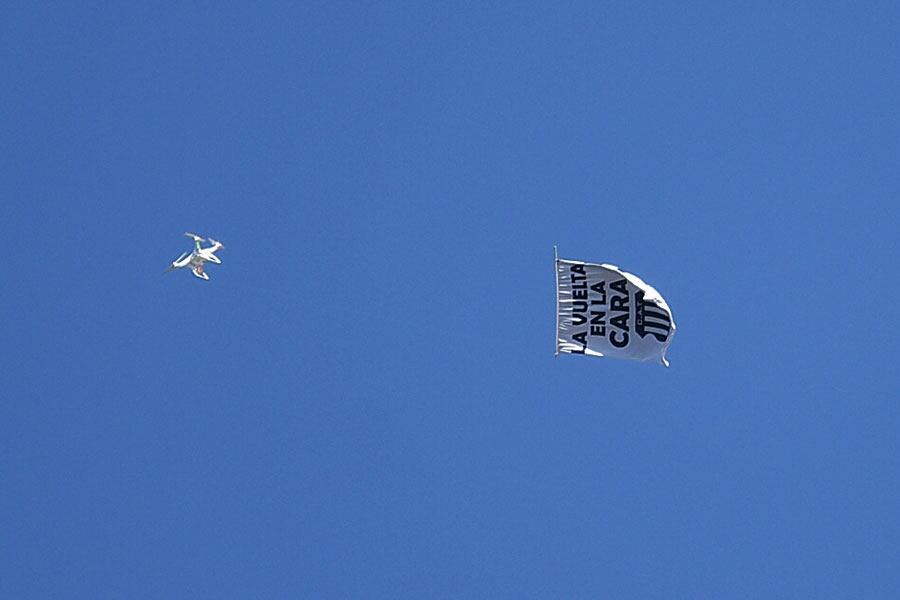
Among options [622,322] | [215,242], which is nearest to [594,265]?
[622,322]

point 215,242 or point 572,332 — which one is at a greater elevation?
point 215,242

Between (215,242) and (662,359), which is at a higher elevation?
(215,242)

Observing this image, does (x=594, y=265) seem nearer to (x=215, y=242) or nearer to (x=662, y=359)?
(x=662, y=359)

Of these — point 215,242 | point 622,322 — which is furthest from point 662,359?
point 215,242

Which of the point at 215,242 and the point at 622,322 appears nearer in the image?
the point at 622,322

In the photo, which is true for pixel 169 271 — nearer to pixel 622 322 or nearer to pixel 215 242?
pixel 215 242

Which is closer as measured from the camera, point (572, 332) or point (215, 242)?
point (572, 332)
